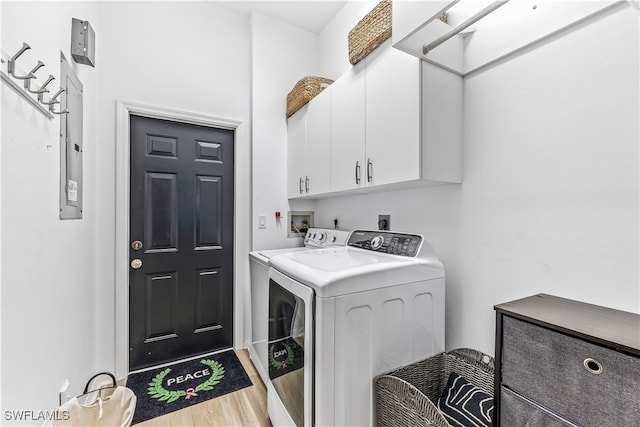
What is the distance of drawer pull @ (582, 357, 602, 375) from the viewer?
2.35 feet

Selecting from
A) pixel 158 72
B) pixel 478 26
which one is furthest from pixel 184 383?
pixel 478 26

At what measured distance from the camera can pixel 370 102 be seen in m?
1.64

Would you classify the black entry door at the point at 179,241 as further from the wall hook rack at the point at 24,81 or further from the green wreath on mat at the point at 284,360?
the wall hook rack at the point at 24,81

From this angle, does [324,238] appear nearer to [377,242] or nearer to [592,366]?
[377,242]

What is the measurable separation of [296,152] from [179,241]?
4.18 ft

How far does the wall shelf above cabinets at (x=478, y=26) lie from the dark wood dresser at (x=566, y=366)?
1.13 metres

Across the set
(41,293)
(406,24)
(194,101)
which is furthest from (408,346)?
(194,101)

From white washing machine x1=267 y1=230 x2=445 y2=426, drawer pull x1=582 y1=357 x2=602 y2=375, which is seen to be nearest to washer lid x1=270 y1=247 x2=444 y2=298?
white washing machine x1=267 y1=230 x2=445 y2=426

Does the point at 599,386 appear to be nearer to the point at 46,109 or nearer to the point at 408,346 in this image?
the point at 408,346

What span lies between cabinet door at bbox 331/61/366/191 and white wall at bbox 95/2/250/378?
3.26 ft

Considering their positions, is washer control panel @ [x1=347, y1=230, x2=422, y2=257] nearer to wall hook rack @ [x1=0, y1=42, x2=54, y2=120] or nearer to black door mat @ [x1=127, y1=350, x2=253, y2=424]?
black door mat @ [x1=127, y1=350, x2=253, y2=424]

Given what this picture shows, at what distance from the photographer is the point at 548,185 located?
3.90 ft

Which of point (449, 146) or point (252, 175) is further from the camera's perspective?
point (252, 175)

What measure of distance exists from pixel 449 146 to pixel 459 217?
1.29ft
